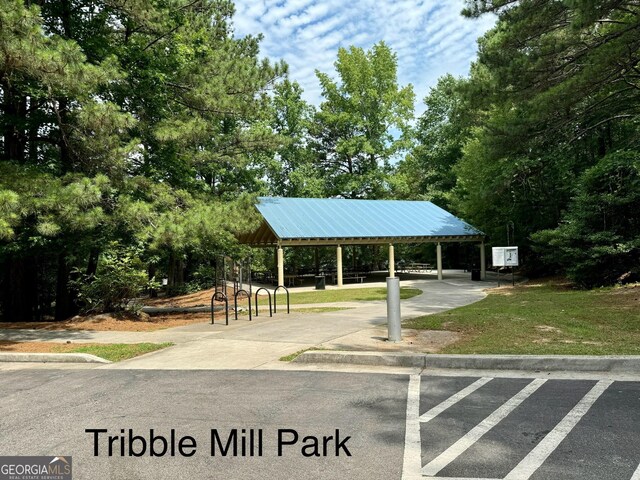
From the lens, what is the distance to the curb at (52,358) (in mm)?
7906

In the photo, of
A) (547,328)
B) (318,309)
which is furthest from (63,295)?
(547,328)

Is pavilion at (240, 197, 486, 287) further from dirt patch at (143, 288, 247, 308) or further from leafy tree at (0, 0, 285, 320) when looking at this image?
leafy tree at (0, 0, 285, 320)

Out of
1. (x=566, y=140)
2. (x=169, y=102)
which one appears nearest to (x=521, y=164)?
(x=566, y=140)

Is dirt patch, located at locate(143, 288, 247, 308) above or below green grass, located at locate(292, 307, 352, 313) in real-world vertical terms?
below

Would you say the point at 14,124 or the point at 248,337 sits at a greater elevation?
the point at 14,124

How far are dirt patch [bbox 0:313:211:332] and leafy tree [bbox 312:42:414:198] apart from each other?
1287 inches

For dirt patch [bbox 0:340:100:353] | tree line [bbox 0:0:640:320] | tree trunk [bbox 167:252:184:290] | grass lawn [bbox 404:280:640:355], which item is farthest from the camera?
tree trunk [bbox 167:252:184:290]

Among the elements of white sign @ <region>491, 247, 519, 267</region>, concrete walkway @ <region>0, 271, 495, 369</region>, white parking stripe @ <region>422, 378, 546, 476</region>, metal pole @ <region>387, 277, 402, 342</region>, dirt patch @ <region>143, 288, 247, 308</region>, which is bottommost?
dirt patch @ <region>143, 288, 247, 308</region>

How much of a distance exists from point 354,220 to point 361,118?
21053mm

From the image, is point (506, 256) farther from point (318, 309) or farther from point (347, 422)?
point (347, 422)

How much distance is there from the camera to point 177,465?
3.61 metres

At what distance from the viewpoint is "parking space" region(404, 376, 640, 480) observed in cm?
334

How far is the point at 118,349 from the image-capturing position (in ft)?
28.6

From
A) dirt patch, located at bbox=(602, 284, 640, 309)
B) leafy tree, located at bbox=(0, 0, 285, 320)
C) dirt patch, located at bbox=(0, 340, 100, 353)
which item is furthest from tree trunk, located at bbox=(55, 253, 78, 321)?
dirt patch, located at bbox=(602, 284, 640, 309)
